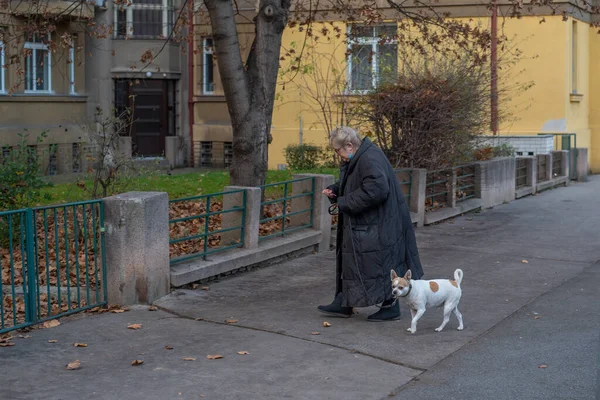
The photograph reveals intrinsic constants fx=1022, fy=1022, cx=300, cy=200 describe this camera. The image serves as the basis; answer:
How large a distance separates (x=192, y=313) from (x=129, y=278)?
2.17ft

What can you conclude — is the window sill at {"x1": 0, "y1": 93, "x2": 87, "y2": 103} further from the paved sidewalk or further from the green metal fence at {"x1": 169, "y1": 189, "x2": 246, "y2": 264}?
the paved sidewalk

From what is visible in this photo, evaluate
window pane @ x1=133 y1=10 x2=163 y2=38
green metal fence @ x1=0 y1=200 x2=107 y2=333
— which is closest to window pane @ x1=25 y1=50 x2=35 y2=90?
window pane @ x1=133 y1=10 x2=163 y2=38

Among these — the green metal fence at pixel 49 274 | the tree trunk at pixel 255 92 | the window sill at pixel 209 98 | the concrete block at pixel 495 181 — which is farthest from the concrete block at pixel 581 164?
the green metal fence at pixel 49 274

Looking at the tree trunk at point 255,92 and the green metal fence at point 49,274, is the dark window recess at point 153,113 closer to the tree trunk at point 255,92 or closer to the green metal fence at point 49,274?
the tree trunk at point 255,92

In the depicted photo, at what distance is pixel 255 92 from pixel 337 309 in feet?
16.4

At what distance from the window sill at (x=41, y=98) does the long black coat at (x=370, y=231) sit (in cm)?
1744

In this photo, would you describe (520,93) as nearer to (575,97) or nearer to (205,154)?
(575,97)

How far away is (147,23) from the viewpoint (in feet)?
95.3

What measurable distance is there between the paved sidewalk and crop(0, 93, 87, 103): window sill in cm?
1473

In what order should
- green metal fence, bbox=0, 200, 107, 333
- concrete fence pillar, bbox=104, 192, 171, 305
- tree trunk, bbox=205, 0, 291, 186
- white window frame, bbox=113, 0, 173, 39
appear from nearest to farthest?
green metal fence, bbox=0, 200, 107, 333 → concrete fence pillar, bbox=104, 192, 171, 305 → tree trunk, bbox=205, 0, 291, 186 → white window frame, bbox=113, 0, 173, 39

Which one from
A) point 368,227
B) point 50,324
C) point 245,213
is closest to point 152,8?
point 245,213

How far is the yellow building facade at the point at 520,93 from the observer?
84.7 ft

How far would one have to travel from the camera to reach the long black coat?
8.39 m

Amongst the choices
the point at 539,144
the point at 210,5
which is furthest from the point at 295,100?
the point at 210,5
